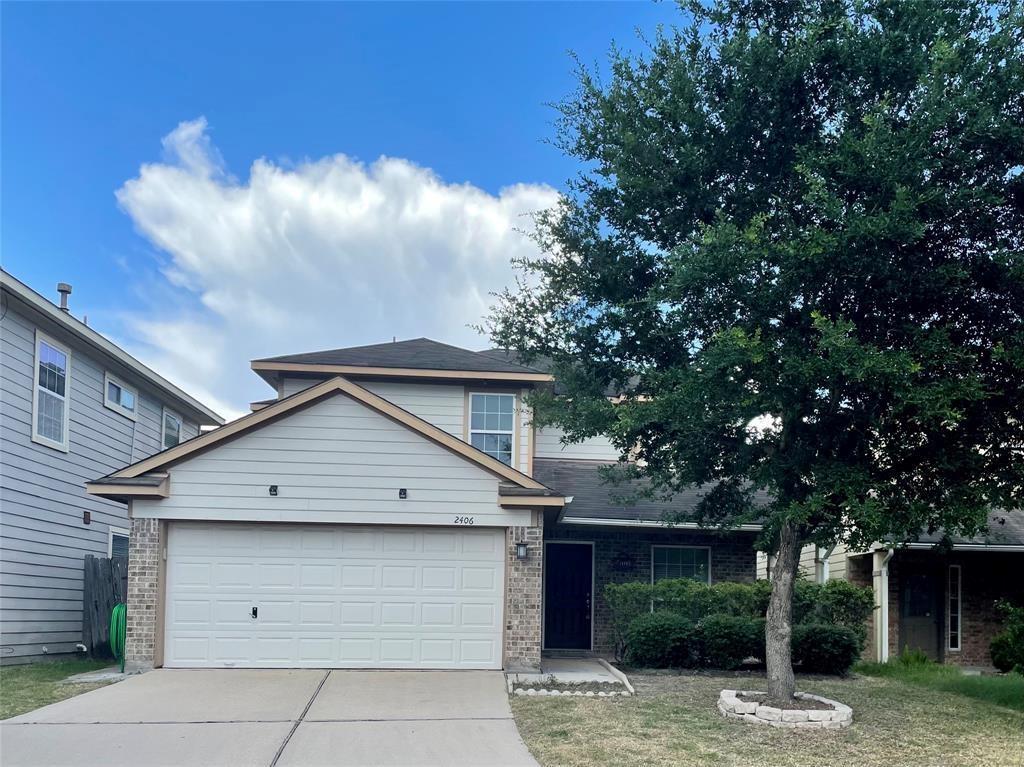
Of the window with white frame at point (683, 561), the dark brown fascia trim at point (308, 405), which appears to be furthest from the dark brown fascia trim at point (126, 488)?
the window with white frame at point (683, 561)

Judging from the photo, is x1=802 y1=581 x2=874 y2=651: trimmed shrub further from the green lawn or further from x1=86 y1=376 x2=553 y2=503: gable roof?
x1=86 y1=376 x2=553 y2=503: gable roof

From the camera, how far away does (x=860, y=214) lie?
27.4 ft

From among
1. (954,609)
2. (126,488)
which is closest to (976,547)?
(954,609)

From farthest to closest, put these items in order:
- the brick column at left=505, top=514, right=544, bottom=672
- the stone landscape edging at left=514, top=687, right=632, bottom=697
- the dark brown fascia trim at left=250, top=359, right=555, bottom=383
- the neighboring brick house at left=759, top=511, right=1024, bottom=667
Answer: the dark brown fascia trim at left=250, top=359, right=555, bottom=383 < the neighboring brick house at left=759, top=511, right=1024, bottom=667 < the brick column at left=505, top=514, right=544, bottom=672 < the stone landscape edging at left=514, top=687, right=632, bottom=697

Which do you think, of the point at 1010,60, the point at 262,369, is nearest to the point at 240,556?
the point at 262,369

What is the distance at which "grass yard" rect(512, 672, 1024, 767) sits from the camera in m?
7.95

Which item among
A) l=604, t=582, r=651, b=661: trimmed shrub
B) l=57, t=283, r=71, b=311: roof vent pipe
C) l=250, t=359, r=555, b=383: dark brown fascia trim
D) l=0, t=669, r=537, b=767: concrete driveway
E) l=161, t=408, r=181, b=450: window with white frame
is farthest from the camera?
l=161, t=408, r=181, b=450: window with white frame

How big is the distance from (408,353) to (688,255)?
9.36 metres

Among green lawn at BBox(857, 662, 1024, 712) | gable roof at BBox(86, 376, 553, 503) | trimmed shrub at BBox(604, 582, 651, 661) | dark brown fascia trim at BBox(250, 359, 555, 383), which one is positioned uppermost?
dark brown fascia trim at BBox(250, 359, 555, 383)

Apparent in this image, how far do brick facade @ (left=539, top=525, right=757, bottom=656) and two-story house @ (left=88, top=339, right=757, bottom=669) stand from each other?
416 centimetres

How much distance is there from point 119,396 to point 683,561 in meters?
11.2

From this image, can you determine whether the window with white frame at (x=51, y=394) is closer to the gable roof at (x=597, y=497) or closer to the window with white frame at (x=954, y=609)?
the gable roof at (x=597, y=497)

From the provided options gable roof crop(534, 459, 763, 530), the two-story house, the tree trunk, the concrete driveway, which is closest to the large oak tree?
the tree trunk

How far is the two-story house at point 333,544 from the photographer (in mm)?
12422
